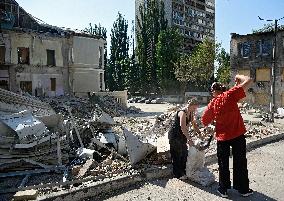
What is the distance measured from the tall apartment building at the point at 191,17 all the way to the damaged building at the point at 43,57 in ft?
155

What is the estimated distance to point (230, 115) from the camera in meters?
5.54

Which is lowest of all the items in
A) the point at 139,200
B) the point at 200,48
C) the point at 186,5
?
the point at 139,200

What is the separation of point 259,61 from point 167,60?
Answer: 19048 millimetres

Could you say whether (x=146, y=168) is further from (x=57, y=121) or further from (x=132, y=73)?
(x=132, y=73)

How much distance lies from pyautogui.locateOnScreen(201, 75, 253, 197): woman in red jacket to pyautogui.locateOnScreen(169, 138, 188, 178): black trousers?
946 mm

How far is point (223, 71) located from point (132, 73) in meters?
14.9

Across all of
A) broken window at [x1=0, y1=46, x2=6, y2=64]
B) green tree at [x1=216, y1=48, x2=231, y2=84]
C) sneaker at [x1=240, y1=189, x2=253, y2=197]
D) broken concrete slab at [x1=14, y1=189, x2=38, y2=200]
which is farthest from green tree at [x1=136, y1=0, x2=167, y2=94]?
broken concrete slab at [x1=14, y1=189, x2=38, y2=200]

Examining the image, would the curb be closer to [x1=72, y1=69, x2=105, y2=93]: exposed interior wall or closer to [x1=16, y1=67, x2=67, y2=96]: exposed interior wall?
[x1=16, y1=67, x2=67, y2=96]: exposed interior wall

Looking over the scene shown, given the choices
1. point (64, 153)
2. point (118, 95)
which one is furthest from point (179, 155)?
point (118, 95)

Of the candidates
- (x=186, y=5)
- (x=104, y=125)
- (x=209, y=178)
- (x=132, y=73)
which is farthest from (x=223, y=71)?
(x=209, y=178)

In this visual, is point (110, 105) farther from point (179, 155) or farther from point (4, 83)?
point (179, 155)

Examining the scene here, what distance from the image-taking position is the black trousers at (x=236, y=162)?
555 cm

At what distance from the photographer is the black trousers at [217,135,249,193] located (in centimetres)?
555

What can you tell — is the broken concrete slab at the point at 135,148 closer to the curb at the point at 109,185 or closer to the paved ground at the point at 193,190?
the curb at the point at 109,185
